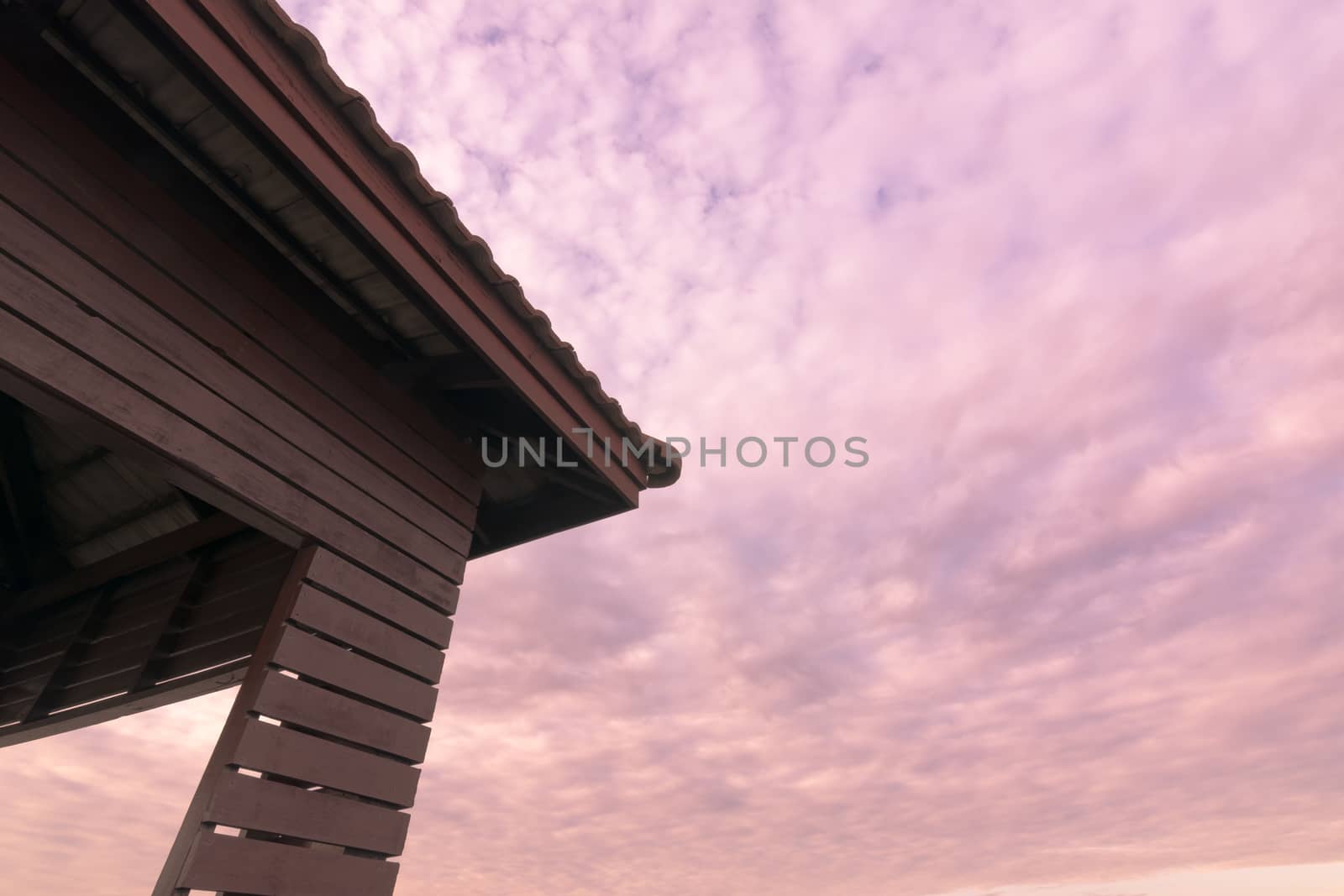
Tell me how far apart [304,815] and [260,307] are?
2.57 meters

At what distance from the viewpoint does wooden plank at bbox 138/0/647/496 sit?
3090 millimetres

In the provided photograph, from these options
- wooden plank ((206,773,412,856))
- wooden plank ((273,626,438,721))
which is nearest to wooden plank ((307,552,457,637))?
wooden plank ((273,626,438,721))

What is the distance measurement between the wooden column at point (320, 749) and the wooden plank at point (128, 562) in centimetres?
159

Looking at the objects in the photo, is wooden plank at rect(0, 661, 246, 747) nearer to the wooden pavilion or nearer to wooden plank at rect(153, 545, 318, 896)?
the wooden pavilion

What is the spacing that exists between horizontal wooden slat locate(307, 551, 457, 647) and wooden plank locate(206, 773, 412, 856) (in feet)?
3.19

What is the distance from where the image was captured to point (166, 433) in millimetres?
3355

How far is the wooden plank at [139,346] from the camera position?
2.99 m

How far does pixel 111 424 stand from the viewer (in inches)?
124

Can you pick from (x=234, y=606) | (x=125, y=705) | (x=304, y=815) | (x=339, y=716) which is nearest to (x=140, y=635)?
(x=125, y=705)

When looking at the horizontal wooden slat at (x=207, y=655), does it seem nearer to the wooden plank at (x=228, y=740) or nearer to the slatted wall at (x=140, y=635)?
the slatted wall at (x=140, y=635)

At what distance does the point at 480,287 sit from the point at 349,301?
0.79 metres

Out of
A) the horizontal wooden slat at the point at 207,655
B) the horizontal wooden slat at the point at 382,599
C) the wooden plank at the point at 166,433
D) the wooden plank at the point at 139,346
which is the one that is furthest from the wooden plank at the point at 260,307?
the horizontal wooden slat at the point at 207,655

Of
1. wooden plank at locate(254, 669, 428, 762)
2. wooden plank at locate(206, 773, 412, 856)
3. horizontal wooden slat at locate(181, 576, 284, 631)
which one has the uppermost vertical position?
horizontal wooden slat at locate(181, 576, 284, 631)

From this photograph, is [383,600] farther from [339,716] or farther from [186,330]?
[186,330]
